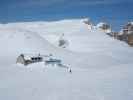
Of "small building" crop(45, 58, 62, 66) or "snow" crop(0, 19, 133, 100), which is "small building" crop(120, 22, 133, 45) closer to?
"snow" crop(0, 19, 133, 100)

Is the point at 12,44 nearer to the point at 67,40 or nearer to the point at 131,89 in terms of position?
the point at 67,40

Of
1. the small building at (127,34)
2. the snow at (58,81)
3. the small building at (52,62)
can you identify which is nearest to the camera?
the snow at (58,81)

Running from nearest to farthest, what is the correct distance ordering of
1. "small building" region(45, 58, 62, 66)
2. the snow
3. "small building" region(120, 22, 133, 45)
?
the snow < "small building" region(45, 58, 62, 66) < "small building" region(120, 22, 133, 45)

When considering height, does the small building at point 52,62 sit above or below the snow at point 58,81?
above

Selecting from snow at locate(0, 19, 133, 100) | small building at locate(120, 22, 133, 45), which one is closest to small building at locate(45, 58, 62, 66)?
snow at locate(0, 19, 133, 100)

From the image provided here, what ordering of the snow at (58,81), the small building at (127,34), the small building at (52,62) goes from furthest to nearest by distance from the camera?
the small building at (127,34), the small building at (52,62), the snow at (58,81)

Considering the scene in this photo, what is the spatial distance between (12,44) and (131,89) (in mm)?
27557

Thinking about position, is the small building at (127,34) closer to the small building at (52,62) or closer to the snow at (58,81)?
the snow at (58,81)

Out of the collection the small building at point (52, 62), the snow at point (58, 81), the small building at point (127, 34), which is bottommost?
the snow at point (58, 81)

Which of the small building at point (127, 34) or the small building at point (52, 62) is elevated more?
the small building at point (127, 34)

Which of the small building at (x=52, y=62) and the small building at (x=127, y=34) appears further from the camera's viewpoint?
the small building at (x=127, y=34)

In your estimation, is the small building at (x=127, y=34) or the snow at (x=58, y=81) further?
the small building at (x=127, y=34)

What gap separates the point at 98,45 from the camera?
2174 inches

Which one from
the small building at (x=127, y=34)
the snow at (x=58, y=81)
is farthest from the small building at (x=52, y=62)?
the small building at (x=127, y=34)
